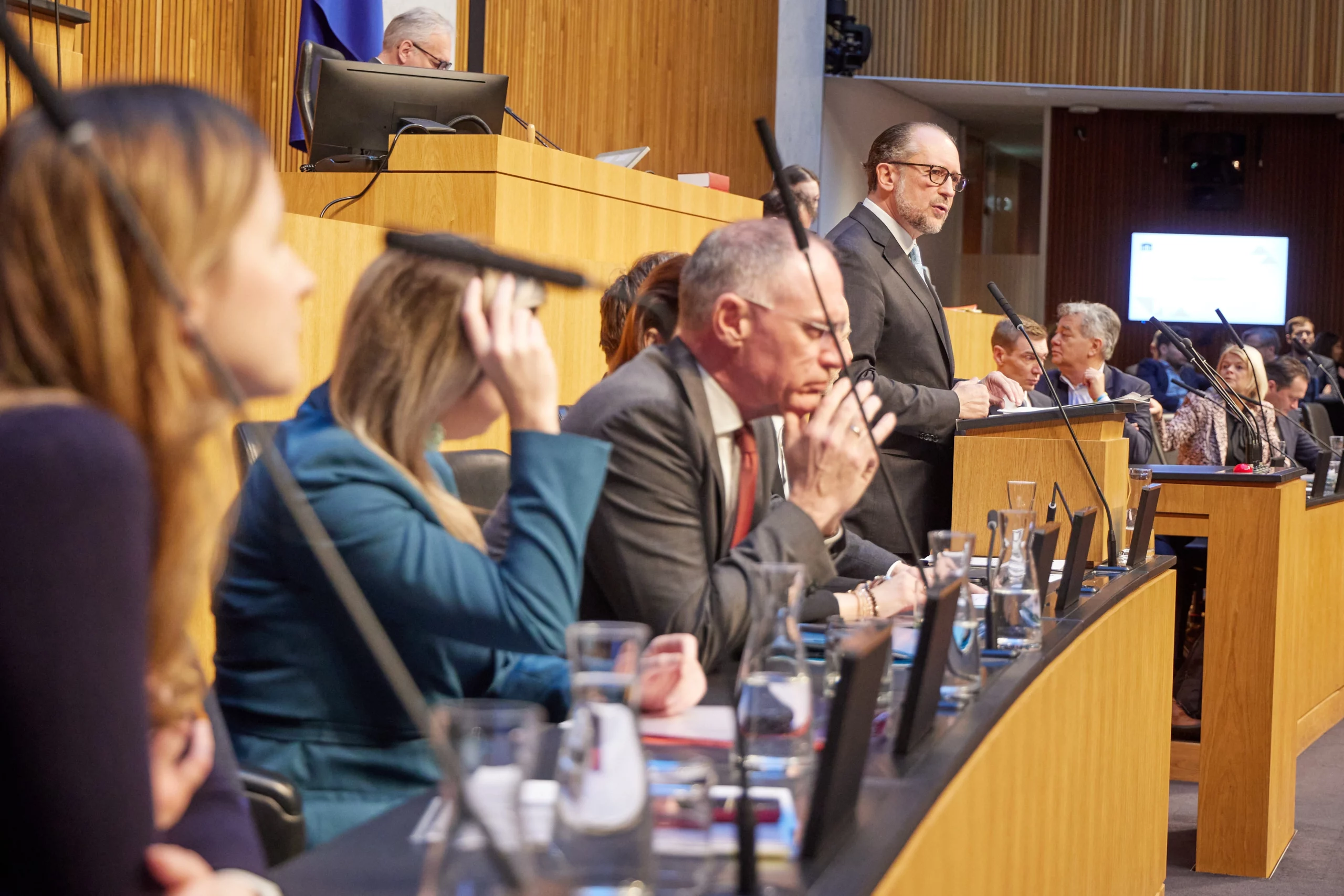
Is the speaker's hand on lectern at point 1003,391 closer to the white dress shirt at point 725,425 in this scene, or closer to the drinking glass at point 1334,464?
the drinking glass at point 1334,464

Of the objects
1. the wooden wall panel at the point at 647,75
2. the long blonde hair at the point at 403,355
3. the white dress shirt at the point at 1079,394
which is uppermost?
the wooden wall panel at the point at 647,75

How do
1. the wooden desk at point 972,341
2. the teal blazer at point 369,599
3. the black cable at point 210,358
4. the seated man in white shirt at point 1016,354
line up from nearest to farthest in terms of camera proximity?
the black cable at point 210,358, the teal blazer at point 369,599, the seated man in white shirt at point 1016,354, the wooden desk at point 972,341

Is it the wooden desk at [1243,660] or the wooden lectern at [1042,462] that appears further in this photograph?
the wooden desk at [1243,660]

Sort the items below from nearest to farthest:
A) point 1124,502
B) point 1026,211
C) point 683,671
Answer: point 683,671 → point 1124,502 → point 1026,211

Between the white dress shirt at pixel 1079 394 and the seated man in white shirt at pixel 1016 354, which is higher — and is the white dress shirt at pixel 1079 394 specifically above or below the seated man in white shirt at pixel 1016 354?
below

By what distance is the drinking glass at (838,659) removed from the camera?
130cm

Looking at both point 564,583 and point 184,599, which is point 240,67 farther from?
point 184,599

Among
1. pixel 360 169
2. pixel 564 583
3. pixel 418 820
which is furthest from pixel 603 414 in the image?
pixel 360 169

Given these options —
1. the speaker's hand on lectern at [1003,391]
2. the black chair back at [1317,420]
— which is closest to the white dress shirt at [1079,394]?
the speaker's hand on lectern at [1003,391]

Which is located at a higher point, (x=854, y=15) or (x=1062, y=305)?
(x=854, y=15)

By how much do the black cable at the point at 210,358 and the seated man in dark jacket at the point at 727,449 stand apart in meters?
0.89

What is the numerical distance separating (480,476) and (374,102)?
1912 millimetres

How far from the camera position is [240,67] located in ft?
17.4

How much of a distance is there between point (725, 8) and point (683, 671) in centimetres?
833
